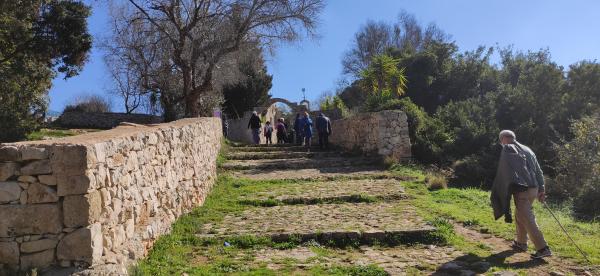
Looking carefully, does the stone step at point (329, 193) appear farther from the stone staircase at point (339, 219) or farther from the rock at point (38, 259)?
the rock at point (38, 259)

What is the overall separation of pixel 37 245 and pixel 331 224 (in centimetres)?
407

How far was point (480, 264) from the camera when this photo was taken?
5.47 m

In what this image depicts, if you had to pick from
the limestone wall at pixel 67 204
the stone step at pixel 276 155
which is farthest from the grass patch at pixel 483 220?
the stone step at pixel 276 155

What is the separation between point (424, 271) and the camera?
5.34 m

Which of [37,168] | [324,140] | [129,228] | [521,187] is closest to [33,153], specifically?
[37,168]

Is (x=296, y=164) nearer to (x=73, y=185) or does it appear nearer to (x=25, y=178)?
(x=73, y=185)

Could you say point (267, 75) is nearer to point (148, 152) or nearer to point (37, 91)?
point (37, 91)

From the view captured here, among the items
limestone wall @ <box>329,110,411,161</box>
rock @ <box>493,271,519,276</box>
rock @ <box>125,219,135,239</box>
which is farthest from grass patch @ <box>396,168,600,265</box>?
rock @ <box>125,219,135,239</box>

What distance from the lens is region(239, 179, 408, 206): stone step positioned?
9.30 meters

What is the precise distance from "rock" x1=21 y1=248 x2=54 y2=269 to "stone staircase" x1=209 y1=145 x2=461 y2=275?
2218 mm

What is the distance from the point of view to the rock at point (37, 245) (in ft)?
13.8

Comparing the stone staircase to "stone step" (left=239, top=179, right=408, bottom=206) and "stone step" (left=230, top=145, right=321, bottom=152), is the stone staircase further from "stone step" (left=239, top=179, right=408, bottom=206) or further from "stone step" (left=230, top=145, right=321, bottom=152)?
"stone step" (left=230, top=145, right=321, bottom=152)

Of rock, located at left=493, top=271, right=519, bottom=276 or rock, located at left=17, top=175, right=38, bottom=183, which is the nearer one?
rock, located at left=17, top=175, right=38, bottom=183

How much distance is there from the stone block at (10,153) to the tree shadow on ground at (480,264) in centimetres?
411
